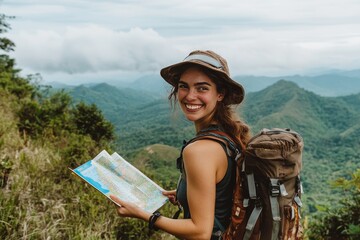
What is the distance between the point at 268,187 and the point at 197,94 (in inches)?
25.0

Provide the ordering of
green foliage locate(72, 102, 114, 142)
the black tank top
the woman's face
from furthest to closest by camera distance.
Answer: green foliage locate(72, 102, 114, 142)
the woman's face
the black tank top

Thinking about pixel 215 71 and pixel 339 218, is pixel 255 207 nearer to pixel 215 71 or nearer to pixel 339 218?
pixel 215 71

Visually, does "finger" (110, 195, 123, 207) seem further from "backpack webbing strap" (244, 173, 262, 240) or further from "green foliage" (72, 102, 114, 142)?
"green foliage" (72, 102, 114, 142)

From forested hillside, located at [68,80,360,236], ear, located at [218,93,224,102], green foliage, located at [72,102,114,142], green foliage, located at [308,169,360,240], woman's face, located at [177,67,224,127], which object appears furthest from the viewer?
forested hillside, located at [68,80,360,236]

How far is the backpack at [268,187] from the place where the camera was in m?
1.75

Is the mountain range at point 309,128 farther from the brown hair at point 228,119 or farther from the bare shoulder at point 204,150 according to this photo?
the bare shoulder at point 204,150

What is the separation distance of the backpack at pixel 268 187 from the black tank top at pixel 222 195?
0.05 m

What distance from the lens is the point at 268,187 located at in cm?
176

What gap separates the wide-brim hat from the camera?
1941 millimetres

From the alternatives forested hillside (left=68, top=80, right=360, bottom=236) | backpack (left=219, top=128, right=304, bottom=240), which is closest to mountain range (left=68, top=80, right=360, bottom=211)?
forested hillside (left=68, top=80, right=360, bottom=236)

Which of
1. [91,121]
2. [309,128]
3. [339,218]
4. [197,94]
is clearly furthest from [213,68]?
[309,128]

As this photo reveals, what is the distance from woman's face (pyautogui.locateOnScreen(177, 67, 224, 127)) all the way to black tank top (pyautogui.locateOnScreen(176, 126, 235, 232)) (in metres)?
0.29

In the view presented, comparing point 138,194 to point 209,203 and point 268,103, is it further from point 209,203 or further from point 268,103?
point 268,103

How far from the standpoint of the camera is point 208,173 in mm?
1723
